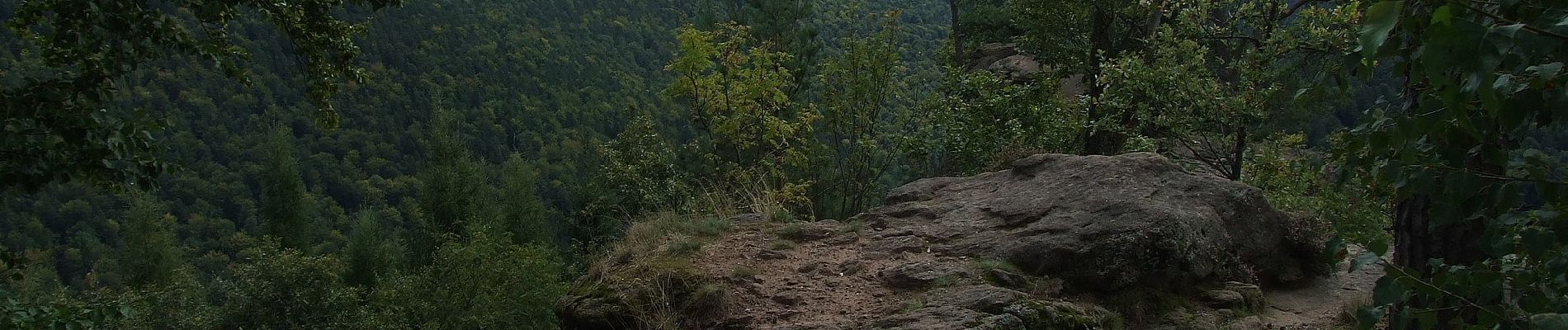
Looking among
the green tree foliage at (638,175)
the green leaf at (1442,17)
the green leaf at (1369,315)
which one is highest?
the green leaf at (1442,17)

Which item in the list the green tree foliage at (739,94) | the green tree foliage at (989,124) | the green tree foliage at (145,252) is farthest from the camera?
the green tree foliage at (145,252)

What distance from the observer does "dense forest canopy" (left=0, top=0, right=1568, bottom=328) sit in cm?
196

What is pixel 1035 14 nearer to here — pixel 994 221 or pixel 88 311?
pixel 994 221

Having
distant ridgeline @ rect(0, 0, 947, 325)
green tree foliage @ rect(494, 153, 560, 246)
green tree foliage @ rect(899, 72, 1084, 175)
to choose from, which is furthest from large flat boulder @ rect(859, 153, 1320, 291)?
green tree foliage @ rect(494, 153, 560, 246)

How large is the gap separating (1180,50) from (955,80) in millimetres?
3850

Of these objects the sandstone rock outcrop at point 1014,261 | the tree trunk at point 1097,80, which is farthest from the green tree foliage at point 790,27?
the sandstone rock outcrop at point 1014,261

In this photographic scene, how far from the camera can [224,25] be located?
616 centimetres

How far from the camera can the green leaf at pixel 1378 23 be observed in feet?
4.57

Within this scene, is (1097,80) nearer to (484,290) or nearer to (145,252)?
(484,290)

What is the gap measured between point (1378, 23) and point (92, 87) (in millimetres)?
5910

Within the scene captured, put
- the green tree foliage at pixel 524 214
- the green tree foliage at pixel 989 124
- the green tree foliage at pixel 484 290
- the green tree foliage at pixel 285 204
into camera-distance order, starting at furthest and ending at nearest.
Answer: the green tree foliage at pixel 285 204 < the green tree foliage at pixel 524 214 < the green tree foliage at pixel 484 290 < the green tree foliage at pixel 989 124

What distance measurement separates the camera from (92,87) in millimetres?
5273

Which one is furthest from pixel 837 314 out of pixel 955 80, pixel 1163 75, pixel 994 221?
pixel 955 80

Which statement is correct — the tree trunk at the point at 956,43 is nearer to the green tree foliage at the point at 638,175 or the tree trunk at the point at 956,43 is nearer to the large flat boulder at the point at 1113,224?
the green tree foliage at the point at 638,175
